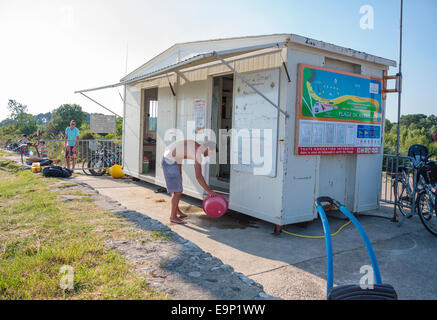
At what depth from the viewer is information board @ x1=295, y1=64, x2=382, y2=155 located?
4.87 metres

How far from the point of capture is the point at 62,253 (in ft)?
11.0

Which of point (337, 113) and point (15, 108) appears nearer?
point (337, 113)

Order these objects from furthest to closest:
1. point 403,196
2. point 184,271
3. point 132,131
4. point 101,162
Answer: point 101,162
point 132,131
point 403,196
point 184,271

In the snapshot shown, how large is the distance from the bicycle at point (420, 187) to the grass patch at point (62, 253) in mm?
3942

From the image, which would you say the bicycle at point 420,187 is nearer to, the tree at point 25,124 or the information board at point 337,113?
the information board at point 337,113

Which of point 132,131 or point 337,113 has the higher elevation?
point 337,113

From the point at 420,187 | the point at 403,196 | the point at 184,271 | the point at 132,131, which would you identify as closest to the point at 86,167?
the point at 132,131

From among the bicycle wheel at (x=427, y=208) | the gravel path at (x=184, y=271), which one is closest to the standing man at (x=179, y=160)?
the gravel path at (x=184, y=271)

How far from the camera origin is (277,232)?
4902 millimetres

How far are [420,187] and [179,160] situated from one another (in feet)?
12.6

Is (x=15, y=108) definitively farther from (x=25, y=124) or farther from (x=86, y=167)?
(x=86, y=167)

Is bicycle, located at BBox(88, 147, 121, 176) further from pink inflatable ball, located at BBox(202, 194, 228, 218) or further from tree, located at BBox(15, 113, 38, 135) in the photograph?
tree, located at BBox(15, 113, 38, 135)

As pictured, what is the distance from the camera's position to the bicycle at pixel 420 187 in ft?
16.3

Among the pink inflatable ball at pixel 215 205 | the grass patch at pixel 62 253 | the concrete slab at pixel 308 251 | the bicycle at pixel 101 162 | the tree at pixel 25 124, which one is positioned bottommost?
the concrete slab at pixel 308 251
